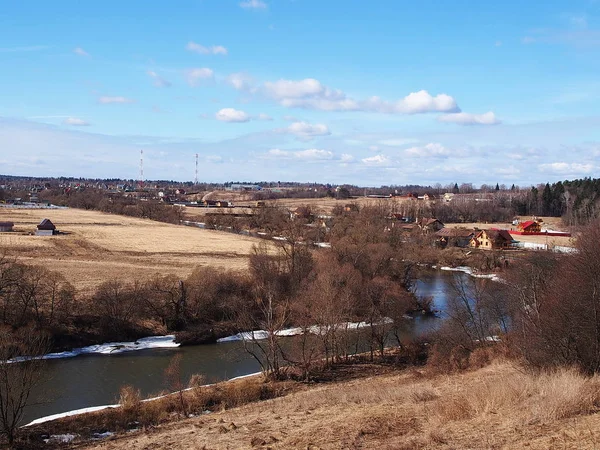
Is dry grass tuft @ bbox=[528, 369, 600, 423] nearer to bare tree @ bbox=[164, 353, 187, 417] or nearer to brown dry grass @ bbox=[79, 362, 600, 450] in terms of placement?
brown dry grass @ bbox=[79, 362, 600, 450]

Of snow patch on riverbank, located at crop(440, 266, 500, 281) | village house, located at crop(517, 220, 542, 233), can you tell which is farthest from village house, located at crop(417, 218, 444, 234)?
snow patch on riverbank, located at crop(440, 266, 500, 281)

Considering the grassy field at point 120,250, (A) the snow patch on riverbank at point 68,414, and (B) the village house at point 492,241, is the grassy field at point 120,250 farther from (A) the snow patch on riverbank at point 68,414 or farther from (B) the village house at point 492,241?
(B) the village house at point 492,241

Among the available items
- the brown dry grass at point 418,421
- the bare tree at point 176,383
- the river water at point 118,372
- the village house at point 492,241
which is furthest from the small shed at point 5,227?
the village house at point 492,241

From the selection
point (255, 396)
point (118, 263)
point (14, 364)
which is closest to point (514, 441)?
point (255, 396)

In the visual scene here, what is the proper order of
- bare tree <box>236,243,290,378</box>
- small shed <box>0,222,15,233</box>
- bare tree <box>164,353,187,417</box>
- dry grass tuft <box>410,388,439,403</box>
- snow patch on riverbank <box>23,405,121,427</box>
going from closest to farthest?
dry grass tuft <box>410,388,439,403</box> < snow patch on riverbank <box>23,405,121,427</box> < bare tree <box>164,353,187,417</box> < bare tree <box>236,243,290,378</box> < small shed <box>0,222,15,233</box>

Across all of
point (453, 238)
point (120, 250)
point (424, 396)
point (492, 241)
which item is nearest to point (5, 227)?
point (120, 250)

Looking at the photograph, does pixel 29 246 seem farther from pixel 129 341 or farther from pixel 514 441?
pixel 514 441

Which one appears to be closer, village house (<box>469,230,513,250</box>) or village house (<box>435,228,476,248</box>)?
village house (<box>469,230,513,250</box>)
